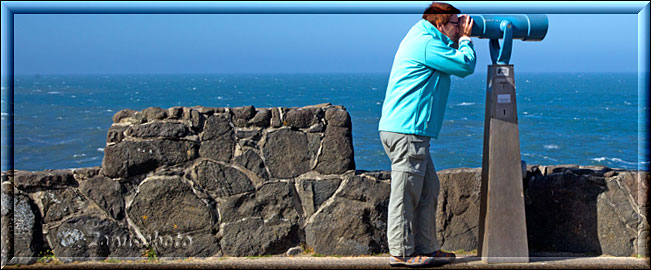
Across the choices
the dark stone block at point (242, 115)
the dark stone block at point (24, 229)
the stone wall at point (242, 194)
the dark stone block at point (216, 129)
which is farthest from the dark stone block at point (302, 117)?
the dark stone block at point (24, 229)

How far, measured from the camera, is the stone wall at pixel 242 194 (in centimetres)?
494

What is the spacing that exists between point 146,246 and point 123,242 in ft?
0.54

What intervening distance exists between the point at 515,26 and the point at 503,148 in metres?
0.82

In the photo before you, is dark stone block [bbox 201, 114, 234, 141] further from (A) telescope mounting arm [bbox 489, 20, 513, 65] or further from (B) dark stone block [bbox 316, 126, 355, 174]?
(A) telescope mounting arm [bbox 489, 20, 513, 65]

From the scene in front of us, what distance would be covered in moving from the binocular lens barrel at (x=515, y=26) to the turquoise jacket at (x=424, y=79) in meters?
0.24

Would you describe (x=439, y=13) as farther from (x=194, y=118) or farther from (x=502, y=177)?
(x=194, y=118)

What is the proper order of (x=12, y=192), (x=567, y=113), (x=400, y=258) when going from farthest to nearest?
(x=567, y=113)
(x=12, y=192)
(x=400, y=258)

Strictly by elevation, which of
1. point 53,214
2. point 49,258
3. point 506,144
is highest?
point 506,144

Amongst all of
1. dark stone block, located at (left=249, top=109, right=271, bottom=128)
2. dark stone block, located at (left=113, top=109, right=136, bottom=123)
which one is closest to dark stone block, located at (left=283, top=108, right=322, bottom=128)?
dark stone block, located at (left=249, top=109, right=271, bottom=128)

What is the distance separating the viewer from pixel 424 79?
4359 mm

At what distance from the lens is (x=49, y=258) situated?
193 inches

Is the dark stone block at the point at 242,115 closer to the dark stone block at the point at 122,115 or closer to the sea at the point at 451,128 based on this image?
the dark stone block at the point at 122,115

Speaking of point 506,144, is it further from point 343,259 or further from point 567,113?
point 567,113

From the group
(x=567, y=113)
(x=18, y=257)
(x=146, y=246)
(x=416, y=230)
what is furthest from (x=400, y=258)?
(x=567, y=113)
